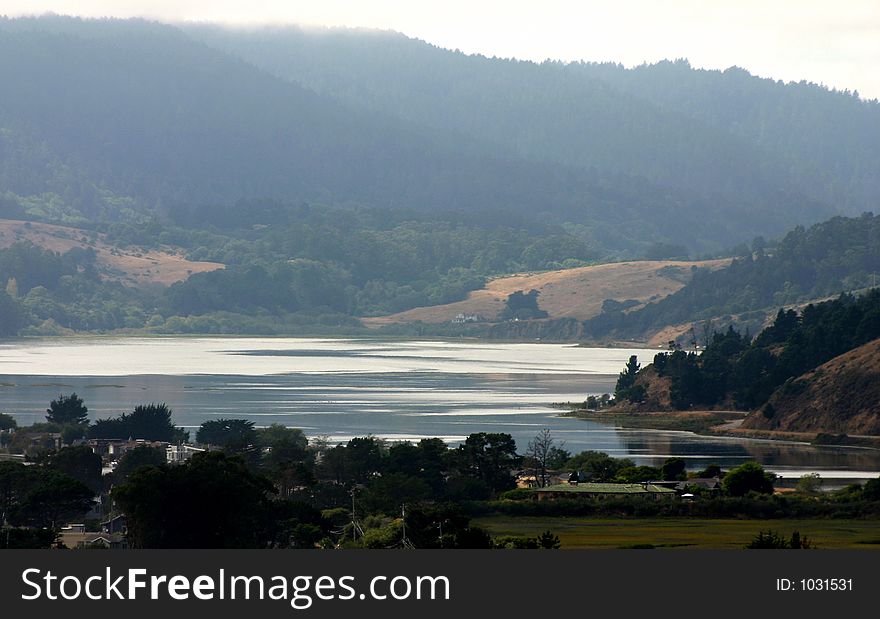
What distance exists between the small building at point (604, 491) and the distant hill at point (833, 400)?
126 ft

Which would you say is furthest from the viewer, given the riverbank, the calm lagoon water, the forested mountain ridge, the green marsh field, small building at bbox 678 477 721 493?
the forested mountain ridge

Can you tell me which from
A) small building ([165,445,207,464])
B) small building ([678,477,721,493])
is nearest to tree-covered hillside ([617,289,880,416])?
small building ([678,477,721,493])

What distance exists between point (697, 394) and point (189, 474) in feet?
262

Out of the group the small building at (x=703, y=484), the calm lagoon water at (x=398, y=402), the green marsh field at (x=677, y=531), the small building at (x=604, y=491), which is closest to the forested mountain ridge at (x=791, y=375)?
the calm lagoon water at (x=398, y=402)

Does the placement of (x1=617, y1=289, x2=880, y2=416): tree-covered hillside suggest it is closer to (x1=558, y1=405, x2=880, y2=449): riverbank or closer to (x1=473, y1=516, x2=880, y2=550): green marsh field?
(x1=558, y1=405, x2=880, y2=449): riverbank

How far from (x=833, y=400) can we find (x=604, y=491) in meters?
44.6

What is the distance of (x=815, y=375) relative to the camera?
120 m

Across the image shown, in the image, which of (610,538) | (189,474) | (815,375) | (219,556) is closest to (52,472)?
(189,474)

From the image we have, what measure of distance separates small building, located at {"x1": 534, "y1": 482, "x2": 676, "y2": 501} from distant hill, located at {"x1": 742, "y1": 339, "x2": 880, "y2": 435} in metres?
38.4

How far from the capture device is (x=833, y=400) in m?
115

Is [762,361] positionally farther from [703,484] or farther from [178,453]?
[178,453]

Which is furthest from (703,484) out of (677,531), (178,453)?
(178,453)

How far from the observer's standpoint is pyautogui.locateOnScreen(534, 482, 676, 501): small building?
242ft

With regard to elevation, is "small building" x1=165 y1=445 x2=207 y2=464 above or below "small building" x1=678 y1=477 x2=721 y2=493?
above
